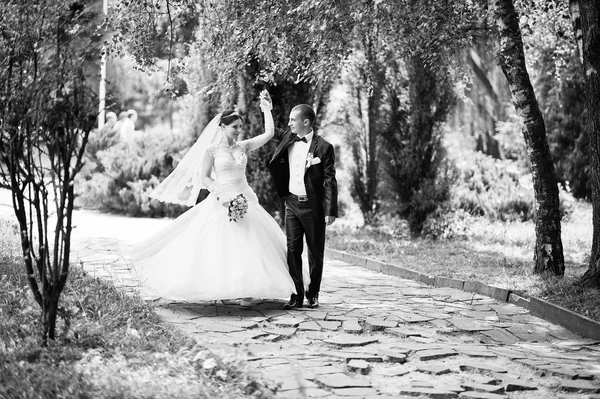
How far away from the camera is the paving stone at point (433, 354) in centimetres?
734

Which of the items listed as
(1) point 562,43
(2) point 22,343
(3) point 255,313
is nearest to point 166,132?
(1) point 562,43

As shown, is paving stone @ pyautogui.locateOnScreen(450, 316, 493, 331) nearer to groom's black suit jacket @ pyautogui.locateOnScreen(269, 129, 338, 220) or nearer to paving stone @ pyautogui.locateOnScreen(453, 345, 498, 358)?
paving stone @ pyautogui.locateOnScreen(453, 345, 498, 358)

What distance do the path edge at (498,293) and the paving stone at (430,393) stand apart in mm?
3005

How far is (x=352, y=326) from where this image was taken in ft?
28.5

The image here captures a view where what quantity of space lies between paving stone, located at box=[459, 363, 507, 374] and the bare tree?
10.8ft

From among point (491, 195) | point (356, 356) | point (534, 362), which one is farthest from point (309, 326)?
point (491, 195)

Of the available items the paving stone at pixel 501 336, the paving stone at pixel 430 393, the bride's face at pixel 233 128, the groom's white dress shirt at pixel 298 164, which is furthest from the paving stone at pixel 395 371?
the bride's face at pixel 233 128

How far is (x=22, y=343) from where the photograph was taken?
7102 millimetres

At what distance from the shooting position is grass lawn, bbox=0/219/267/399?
5.80 m

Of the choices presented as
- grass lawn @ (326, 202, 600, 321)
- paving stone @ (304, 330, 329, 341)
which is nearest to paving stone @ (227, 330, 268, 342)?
paving stone @ (304, 330, 329, 341)

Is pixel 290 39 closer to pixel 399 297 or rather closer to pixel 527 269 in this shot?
pixel 399 297

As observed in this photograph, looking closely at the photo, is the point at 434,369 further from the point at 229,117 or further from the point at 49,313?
the point at 229,117

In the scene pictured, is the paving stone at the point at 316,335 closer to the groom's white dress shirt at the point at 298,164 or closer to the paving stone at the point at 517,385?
the groom's white dress shirt at the point at 298,164

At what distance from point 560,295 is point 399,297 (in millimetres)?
1916
